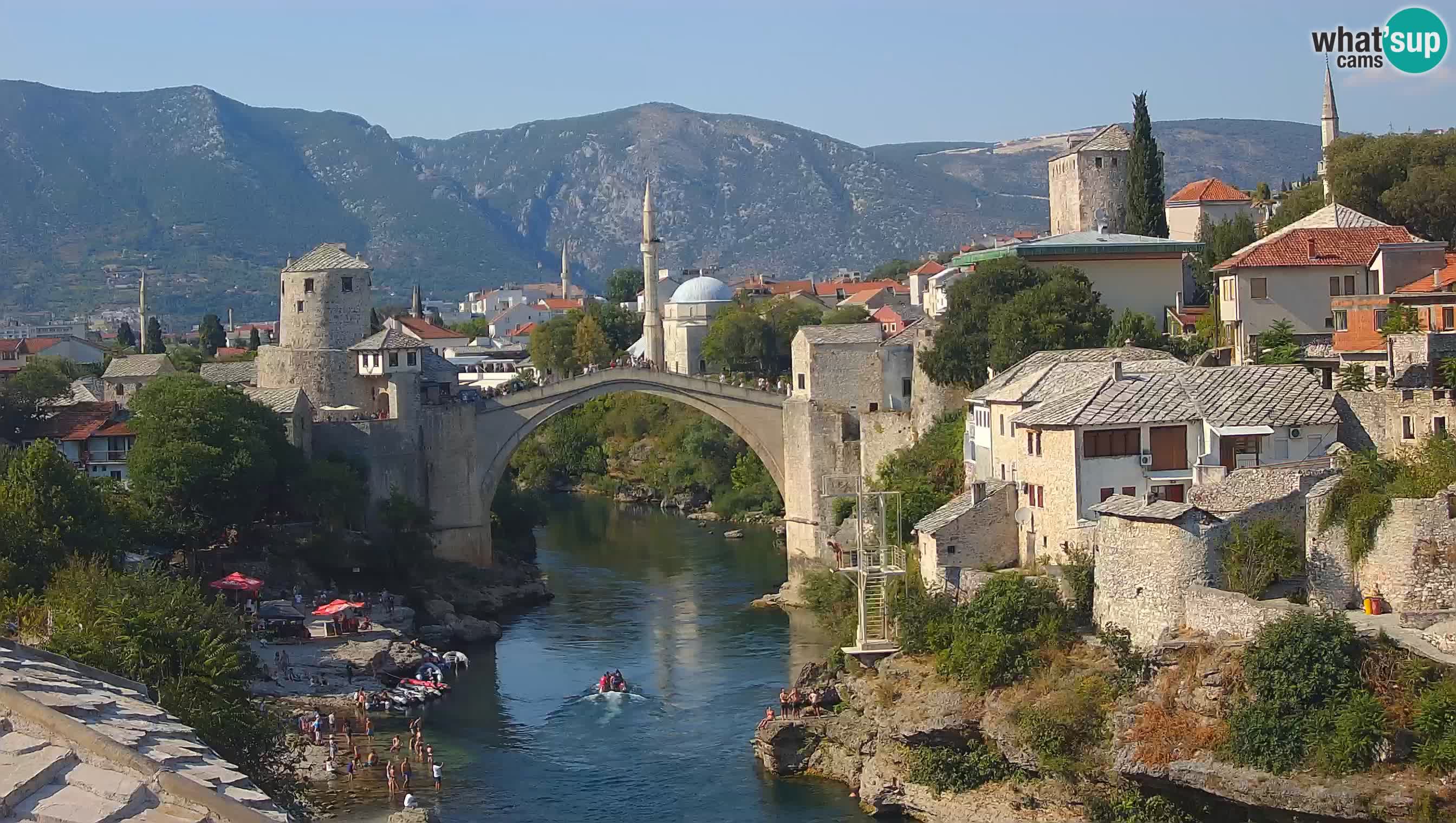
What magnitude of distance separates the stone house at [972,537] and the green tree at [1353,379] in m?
6.25

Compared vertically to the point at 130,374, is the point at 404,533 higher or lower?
lower

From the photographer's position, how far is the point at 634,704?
128 feet

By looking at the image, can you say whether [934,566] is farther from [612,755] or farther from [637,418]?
[637,418]

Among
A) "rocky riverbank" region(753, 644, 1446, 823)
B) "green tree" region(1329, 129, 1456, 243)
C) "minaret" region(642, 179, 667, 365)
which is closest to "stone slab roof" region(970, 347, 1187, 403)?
"rocky riverbank" region(753, 644, 1446, 823)

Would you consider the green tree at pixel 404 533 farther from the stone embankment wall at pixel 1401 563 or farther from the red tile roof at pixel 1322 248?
the stone embankment wall at pixel 1401 563

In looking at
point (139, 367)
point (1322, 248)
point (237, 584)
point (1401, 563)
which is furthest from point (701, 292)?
point (1401, 563)

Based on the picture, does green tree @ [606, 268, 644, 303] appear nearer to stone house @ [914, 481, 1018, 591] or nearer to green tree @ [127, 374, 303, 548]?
green tree @ [127, 374, 303, 548]

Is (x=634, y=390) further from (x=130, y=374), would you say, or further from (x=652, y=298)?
(x=652, y=298)

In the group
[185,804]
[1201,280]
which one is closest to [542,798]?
[185,804]

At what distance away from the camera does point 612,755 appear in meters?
35.2

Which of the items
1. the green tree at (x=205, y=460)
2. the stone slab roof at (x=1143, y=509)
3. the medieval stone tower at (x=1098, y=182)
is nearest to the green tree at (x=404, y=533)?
the green tree at (x=205, y=460)

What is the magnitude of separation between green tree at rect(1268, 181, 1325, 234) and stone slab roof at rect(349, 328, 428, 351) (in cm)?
2349

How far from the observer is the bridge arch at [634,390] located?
56250 mm

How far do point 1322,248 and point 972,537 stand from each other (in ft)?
40.7
